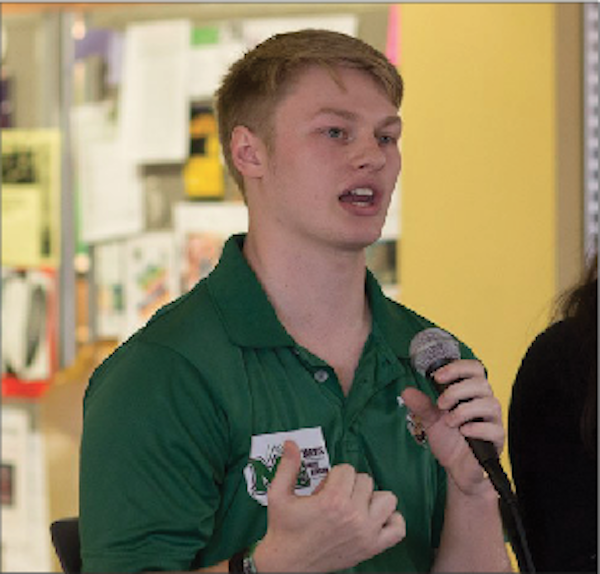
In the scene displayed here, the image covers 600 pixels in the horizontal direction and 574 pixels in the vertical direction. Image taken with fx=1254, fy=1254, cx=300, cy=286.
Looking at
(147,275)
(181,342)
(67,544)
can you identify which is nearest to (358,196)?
(181,342)

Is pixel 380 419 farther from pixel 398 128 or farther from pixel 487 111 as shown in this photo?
pixel 487 111

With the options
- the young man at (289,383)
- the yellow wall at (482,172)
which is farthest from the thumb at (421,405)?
the yellow wall at (482,172)

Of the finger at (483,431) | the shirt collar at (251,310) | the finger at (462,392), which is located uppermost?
the shirt collar at (251,310)

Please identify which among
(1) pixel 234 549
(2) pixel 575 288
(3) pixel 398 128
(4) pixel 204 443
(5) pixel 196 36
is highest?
(5) pixel 196 36

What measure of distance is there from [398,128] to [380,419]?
417 mm

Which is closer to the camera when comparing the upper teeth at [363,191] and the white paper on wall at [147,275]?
the upper teeth at [363,191]

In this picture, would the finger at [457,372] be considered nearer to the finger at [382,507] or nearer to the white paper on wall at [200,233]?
the finger at [382,507]

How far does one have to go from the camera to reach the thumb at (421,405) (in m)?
1.69

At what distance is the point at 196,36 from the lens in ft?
12.5

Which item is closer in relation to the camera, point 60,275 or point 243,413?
point 243,413

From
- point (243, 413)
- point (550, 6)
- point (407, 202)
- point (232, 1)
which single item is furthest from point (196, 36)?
point (243, 413)

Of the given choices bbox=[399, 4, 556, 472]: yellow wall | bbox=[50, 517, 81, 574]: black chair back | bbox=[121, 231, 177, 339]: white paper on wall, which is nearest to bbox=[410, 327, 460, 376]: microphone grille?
bbox=[50, 517, 81, 574]: black chair back

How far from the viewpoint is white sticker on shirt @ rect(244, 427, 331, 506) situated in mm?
1631

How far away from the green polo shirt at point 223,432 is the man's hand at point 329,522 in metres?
0.17
